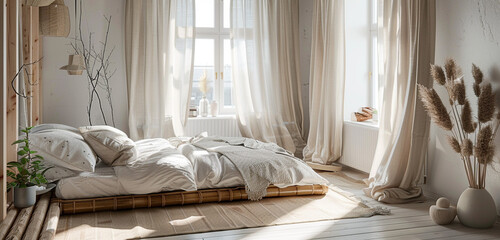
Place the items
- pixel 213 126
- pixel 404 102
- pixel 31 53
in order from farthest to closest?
pixel 213 126 → pixel 31 53 → pixel 404 102

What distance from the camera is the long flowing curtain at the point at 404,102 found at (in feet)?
13.5

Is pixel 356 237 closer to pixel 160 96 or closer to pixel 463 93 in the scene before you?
pixel 463 93

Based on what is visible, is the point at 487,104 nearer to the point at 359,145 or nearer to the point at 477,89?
the point at 477,89

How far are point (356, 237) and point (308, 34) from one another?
4197 millimetres

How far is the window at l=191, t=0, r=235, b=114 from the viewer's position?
259 inches

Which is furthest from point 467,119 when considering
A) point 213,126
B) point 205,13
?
point 205,13

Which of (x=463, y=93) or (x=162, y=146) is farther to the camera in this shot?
(x=162, y=146)

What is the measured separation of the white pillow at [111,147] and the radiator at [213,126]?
2.34 m

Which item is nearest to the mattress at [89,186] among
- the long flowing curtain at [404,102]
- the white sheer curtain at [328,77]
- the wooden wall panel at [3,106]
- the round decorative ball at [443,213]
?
the wooden wall panel at [3,106]

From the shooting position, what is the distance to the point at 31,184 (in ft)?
10.8

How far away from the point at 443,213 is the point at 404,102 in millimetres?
1132

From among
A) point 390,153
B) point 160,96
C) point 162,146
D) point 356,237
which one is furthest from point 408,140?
point 160,96

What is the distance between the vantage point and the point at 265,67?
6656 mm

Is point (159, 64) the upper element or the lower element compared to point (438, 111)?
upper
